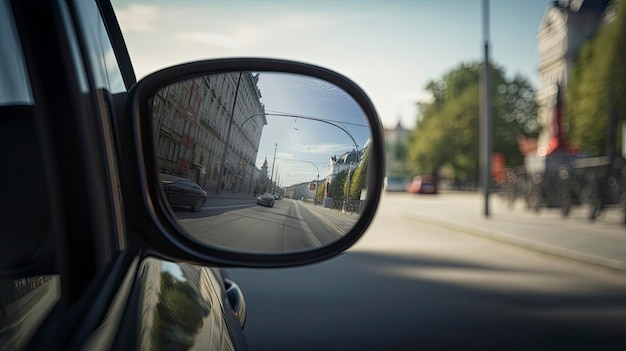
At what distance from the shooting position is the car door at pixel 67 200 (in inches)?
40.5

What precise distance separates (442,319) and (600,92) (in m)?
9.09

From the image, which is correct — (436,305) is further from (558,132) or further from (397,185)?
(397,185)

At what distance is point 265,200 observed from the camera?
1440 millimetres

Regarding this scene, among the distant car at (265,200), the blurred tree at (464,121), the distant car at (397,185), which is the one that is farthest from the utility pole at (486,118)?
the distant car at (397,185)

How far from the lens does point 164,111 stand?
4.64 ft

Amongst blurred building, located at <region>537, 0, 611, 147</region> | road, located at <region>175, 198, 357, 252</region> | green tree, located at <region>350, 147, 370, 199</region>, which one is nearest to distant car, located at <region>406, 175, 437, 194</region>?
blurred building, located at <region>537, 0, 611, 147</region>

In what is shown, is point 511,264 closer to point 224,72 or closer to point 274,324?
point 274,324

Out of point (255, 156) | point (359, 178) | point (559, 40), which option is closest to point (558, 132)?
point (559, 40)

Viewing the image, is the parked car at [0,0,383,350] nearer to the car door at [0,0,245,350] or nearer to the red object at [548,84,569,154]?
the car door at [0,0,245,350]

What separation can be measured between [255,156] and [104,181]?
0.33 metres

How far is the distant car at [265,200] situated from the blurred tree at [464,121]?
23840 mm

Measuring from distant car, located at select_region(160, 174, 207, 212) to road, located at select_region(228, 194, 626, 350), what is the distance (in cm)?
295

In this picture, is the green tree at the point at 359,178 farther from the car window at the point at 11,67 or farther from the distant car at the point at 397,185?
the distant car at the point at 397,185

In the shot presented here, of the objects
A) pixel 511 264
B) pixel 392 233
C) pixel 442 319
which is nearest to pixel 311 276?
pixel 442 319
